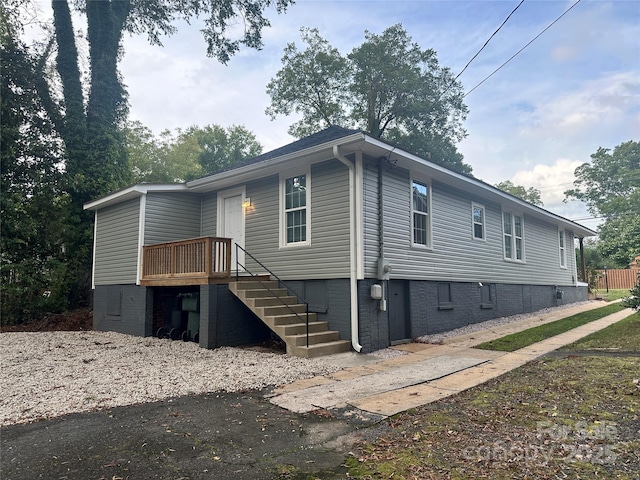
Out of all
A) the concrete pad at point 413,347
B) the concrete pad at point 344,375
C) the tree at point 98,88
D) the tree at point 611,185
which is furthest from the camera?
the tree at point 611,185

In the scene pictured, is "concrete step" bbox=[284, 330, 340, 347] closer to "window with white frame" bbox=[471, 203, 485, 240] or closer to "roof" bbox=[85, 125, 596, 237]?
"roof" bbox=[85, 125, 596, 237]

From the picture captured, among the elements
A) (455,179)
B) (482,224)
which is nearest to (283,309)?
(455,179)

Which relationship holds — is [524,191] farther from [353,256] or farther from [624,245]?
[353,256]

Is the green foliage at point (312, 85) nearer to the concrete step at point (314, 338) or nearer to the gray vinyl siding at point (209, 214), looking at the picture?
the gray vinyl siding at point (209, 214)

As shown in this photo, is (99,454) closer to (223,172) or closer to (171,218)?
(223,172)

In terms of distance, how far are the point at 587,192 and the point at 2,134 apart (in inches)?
1631

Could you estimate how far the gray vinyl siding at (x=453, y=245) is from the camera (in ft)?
27.8

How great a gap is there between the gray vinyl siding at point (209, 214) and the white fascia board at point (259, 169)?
0.30 meters

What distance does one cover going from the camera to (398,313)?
28.1 feet

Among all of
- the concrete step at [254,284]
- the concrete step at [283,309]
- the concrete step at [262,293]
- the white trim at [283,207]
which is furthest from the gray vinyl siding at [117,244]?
the concrete step at [283,309]

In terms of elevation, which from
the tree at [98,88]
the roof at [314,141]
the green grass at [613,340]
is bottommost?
the green grass at [613,340]

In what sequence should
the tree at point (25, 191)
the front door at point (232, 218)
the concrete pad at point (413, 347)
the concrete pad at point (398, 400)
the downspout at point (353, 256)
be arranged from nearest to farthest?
the concrete pad at point (398, 400) → the downspout at point (353, 256) → the concrete pad at point (413, 347) → the front door at point (232, 218) → the tree at point (25, 191)

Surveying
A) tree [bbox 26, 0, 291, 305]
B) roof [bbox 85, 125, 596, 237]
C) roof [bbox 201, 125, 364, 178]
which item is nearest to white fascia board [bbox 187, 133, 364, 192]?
roof [bbox 85, 125, 596, 237]

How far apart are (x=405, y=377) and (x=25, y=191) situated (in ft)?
46.7
